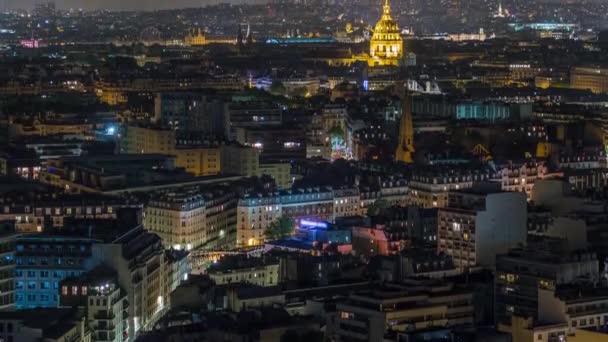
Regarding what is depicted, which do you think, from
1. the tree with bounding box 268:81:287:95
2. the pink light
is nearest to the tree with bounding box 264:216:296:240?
the tree with bounding box 268:81:287:95

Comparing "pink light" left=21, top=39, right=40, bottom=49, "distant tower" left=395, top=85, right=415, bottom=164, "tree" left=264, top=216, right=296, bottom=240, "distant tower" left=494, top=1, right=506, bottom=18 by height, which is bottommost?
"distant tower" left=494, top=1, right=506, bottom=18

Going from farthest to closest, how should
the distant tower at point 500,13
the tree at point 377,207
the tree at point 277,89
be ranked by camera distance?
the distant tower at point 500,13 < the tree at point 277,89 < the tree at point 377,207

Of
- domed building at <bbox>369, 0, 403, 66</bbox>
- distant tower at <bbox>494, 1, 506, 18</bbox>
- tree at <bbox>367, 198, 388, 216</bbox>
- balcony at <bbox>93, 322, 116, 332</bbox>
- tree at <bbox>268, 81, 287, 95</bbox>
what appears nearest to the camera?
balcony at <bbox>93, 322, 116, 332</bbox>

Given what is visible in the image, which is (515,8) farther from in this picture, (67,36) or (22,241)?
(22,241)

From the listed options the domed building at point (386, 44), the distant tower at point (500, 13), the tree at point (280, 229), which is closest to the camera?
the tree at point (280, 229)

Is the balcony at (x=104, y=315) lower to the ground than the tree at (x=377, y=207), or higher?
higher

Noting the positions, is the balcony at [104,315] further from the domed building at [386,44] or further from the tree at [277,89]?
the domed building at [386,44]

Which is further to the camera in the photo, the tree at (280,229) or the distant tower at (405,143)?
the distant tower at (405,143)

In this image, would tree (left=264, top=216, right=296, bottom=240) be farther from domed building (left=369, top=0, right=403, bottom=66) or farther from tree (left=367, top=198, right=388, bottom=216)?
domed building (left=369, top=0, right=403, bottom=66)

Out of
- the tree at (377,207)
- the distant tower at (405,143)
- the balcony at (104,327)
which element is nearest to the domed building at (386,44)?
the distant tower at (405,143)
